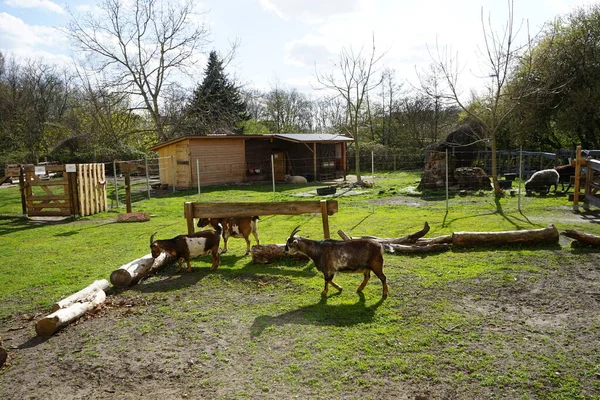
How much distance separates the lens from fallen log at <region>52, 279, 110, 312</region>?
5562mm

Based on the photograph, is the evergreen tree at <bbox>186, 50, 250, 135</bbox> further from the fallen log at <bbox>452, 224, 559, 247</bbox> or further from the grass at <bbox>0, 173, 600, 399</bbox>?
the fallen log at <bbox>452, 224, 559, 247</bbox>

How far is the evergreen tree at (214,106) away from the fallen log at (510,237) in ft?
92.1

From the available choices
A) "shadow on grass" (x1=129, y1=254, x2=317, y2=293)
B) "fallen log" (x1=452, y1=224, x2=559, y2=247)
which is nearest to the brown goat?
"shadow on grass" (x1=129, y1=254, x2=317, y2=293)

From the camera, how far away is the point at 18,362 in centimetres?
446

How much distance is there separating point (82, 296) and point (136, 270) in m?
1.20

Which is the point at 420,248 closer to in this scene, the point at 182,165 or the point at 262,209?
the point at 262,209

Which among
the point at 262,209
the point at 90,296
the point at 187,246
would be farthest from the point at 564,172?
the point at 90,296

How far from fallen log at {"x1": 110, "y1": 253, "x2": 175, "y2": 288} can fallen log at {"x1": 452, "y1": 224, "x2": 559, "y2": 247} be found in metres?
5.80

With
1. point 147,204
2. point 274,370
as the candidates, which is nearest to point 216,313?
point 274,370

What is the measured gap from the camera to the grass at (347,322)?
149 inches

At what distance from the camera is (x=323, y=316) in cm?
532

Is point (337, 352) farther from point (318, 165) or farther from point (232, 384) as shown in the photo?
point (318, 165)

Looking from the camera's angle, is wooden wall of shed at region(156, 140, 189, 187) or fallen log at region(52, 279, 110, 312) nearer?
fallen log at region(52, 279, 110, 312)

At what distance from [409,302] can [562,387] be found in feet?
7.48
